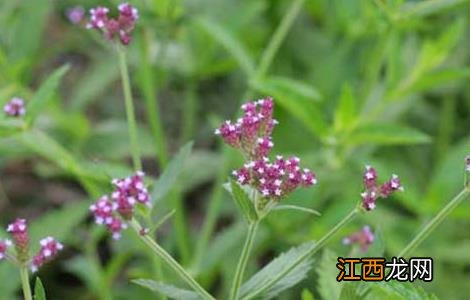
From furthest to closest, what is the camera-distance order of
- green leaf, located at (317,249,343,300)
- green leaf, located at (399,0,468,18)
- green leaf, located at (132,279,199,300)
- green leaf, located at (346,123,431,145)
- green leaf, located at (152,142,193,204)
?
1. green leaf, located at (346,123,431,145)
2. green leaf, located at (399,0,468,18)
3. green leaf, located at (317,249,343,300)
4. green leaf, located at (152,142,193,204)
5. green leaf, located at (132,279,199,300)

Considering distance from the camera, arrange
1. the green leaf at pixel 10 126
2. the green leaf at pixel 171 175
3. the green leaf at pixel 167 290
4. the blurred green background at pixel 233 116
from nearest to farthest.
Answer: the green leaf at pixel 167 290, the green leaf at pixel 171 175, the green leaf at pixel 10 126, the blurred green background at pixel 233 116

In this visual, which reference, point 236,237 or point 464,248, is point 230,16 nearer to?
point 236,237

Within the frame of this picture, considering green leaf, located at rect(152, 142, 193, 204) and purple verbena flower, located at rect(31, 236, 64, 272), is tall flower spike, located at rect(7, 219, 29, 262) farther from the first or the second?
green leaf, located at rect(152, 142, 193, 204)

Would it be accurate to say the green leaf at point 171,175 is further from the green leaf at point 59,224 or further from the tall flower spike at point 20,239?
the green leaf at point 59,224

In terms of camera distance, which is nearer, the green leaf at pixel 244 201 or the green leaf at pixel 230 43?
the green leaf at pixel 244 201

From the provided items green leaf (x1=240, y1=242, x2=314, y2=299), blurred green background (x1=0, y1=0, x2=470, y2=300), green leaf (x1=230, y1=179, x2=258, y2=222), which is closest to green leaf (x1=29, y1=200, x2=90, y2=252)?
blurred green background (x1=0, y1=0, x2=470, y2=300)

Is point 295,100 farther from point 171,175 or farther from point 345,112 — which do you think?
point 171,175

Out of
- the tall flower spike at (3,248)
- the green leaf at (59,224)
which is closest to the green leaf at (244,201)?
the tall flower spike at (3,248)
